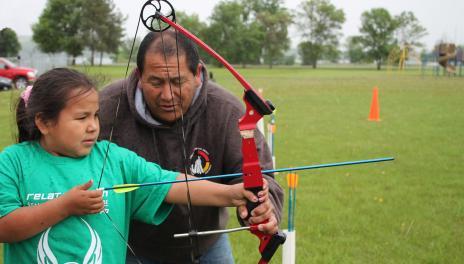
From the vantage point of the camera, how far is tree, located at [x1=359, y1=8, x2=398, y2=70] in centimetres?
8844

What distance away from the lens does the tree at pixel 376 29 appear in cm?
8844

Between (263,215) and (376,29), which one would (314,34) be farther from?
(263,215)

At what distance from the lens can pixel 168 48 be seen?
2242 mm

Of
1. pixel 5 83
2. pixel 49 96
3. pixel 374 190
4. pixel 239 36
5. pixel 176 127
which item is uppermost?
pixel 239 36

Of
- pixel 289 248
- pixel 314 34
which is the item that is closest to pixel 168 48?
pixel 289 248

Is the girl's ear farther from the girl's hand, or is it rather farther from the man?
the man

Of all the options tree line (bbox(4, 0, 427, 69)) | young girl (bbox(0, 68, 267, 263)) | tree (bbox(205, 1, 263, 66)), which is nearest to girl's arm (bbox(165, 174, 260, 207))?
young girl (bbox(0, 68, 267, 263))

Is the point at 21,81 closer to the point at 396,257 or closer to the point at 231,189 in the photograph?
Result: the point at 396,257

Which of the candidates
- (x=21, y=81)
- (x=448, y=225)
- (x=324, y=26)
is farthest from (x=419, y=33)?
(x=448, y=225)

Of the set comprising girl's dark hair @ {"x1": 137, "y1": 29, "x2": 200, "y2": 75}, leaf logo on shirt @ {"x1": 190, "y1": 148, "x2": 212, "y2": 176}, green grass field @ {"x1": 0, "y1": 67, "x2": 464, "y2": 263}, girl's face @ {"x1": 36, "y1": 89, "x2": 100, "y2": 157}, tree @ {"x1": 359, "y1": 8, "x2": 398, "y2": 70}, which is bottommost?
green grass field @ {"x1": 0, "y1": 67, "x2": 464, "y2": 263}

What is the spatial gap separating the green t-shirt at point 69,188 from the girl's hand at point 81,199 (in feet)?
0.29

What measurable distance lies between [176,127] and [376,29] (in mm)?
92185

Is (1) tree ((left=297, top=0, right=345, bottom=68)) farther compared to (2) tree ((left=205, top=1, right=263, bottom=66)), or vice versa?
(1) tree ((left=297, top=0, right=345, bottom=68))

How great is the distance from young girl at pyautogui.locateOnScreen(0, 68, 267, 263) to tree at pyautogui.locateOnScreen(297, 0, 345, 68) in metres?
87.1
